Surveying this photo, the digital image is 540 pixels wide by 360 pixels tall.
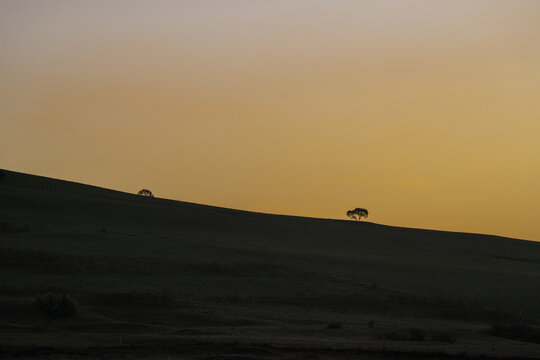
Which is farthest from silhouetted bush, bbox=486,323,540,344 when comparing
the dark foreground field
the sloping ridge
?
the sloping ridge

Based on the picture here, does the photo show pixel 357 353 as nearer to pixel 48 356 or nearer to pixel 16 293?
pixel 48 356

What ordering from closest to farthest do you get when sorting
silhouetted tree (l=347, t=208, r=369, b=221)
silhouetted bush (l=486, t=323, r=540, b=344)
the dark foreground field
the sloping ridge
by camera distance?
the dark foreground field → silhouetted bush (l=486, t=323, r=540, b=344) → the sloping ridge → silhouetted tree (l=347, t=208, r=369, b=221)

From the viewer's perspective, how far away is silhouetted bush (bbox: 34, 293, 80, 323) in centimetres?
3925

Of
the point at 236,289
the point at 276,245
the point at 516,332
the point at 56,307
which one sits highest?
the point at 276,245

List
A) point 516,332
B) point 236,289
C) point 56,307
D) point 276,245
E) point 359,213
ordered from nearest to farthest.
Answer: point 56,307 < point 516,332 < point 236,289 < point 276,245 < point 359,213

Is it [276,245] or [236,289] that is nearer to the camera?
[236,289]

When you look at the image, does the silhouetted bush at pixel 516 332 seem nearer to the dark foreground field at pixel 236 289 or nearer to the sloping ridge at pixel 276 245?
the dark foreground field at pixel 236 289

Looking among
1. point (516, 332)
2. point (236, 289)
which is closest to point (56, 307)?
point (236, 289)

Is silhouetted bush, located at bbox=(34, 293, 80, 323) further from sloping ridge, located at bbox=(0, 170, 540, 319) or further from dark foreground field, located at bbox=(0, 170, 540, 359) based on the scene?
sloping ridge, located at bbox=(0, 170, 540, 319)

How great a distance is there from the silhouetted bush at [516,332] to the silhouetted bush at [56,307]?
21.3 m

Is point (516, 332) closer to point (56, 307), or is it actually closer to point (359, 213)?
point (56, 307)

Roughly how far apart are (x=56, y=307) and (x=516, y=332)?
23.2 metres

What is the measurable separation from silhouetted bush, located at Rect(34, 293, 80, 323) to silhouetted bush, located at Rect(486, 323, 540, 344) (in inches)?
839

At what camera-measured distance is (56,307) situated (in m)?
39.4
